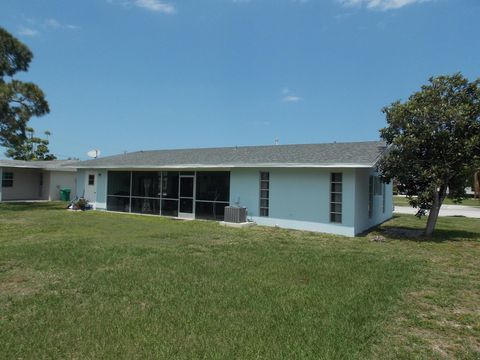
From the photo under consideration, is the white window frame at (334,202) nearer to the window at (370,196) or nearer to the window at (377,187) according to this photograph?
the window at (370,196)

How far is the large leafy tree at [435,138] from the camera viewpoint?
11742 millimetres

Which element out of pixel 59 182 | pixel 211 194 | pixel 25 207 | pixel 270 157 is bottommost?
pixel 25 207

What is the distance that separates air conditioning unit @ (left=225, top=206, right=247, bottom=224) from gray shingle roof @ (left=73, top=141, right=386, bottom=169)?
1840 mm

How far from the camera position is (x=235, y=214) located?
14.8 meters

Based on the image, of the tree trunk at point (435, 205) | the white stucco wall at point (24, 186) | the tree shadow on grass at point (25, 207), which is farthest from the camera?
the white stucco wall at point (24, 186)

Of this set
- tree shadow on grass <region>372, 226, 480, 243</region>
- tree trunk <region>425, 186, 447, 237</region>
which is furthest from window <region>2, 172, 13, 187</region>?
tree trunk <region>425, 186, 447, 237</region>

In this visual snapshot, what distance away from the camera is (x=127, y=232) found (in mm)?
12289

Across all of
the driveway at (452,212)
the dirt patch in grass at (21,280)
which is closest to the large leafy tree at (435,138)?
the dirt patch in grass at (21,280)

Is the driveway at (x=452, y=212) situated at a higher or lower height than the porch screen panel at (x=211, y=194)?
lower

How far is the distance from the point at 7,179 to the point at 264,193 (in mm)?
21635

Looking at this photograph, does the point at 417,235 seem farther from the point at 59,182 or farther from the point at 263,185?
the point at 59,182

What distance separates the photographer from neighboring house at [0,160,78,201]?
26.9 metres

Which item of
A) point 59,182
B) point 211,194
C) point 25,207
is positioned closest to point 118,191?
point 25,207

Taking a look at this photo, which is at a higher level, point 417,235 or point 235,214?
point 235,214
